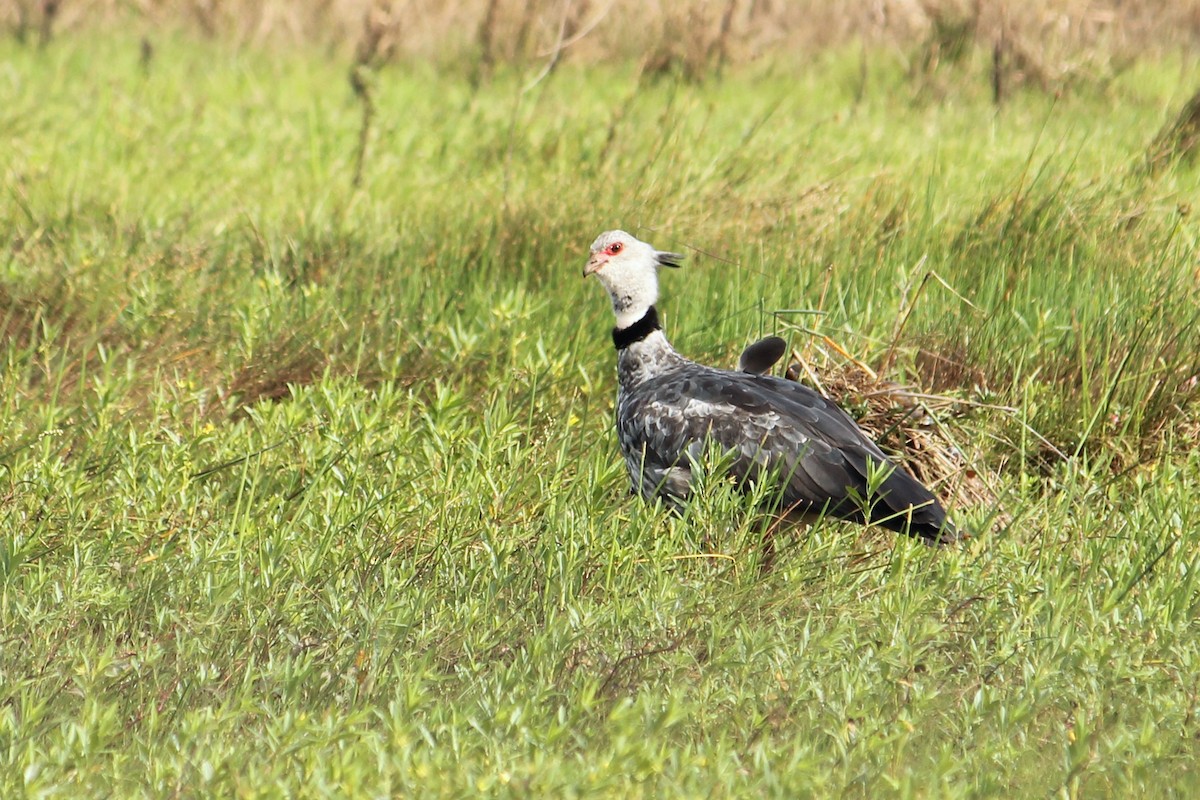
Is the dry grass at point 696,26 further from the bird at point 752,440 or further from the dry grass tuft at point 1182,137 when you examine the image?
the bird at point 752,440

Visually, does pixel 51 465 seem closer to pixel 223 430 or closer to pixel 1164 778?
pixel 223 430

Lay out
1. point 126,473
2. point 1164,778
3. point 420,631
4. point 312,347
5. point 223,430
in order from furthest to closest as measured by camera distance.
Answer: point 312,347 → point 223,430 → point 126,473 → point 420,631 → point 1164,778

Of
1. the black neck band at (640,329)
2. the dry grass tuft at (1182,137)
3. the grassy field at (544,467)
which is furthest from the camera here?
the dry grass tuft at (1182,137)

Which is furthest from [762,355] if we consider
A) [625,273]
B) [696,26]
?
[696,26]

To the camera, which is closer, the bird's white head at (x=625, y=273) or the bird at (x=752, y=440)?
the bird at (x=752, y=440)

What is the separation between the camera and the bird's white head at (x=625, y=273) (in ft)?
16.7

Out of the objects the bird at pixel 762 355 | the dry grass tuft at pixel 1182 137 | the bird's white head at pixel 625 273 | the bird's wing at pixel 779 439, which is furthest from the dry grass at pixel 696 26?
the bird's wing at pixel 779 439

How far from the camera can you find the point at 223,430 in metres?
4.85

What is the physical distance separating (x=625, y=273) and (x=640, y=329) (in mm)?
206

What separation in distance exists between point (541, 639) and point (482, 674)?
177 mm

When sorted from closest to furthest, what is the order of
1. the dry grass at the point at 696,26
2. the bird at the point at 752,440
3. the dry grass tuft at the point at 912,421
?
the bird at the point at 752,440
the dry grass tuft at the point at 912,421
the dry grass at the point at 696,26

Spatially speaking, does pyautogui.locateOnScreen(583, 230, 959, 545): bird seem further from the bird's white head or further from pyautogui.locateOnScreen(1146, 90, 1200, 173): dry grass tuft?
pyautogui.locateOnScreen(1146, 90, 1200, 173): dry grass tuft

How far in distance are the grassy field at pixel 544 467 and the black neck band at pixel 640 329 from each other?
184mm

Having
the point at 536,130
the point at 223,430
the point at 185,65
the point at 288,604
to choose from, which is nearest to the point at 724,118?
the point at 536,130
